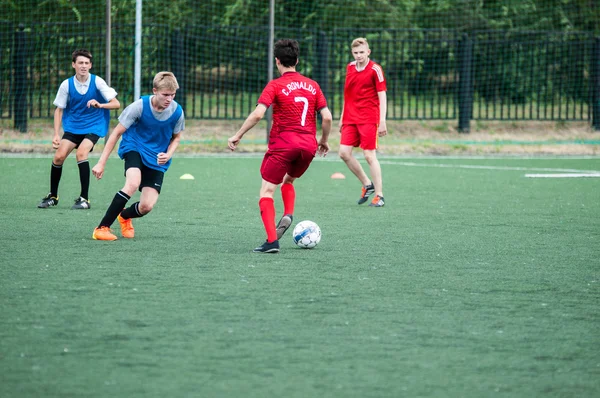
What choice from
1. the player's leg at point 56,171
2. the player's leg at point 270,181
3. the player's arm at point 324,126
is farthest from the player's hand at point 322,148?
the player's leg at point 56,171

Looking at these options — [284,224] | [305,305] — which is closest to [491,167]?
[284,224]

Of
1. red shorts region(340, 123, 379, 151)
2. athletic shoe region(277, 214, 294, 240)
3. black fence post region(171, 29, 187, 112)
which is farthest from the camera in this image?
black fence post region(171, 29, 187, 112)

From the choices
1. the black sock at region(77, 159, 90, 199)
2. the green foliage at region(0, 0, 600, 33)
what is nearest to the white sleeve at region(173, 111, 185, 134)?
the black sock at region(77, 159, 90, 199)

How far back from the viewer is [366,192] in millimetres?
11219

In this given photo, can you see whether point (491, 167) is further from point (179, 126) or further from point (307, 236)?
point (307, 236)

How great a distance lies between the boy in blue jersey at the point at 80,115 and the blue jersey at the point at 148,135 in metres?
2.34

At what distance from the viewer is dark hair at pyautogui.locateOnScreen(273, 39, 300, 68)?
7312 millimetres

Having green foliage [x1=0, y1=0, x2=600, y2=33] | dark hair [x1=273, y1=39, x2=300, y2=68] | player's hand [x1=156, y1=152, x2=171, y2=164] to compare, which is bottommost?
player's hand [x1=156, y1=152, x2=171, y2=164]

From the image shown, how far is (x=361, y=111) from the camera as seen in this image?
11.5m

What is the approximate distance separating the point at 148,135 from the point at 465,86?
15554 mm

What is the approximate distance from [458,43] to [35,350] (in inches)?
768

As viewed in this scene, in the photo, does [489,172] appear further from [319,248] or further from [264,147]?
[319,248]

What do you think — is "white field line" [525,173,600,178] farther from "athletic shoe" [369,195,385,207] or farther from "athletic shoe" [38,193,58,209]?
"athletic shoe" [38,193,58,209]

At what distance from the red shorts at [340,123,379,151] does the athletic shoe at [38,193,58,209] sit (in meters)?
3.31
